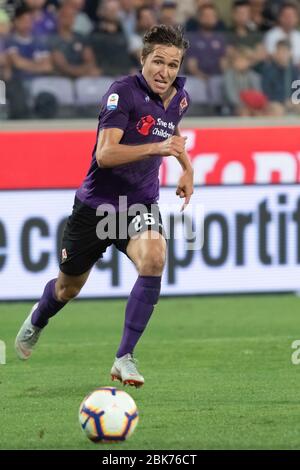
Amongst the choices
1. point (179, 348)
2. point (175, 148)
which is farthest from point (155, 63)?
point (179, 348)

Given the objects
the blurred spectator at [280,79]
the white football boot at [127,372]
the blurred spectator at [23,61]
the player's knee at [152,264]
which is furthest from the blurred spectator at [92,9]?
the white football boot at [127,372]

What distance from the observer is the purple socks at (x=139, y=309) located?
22.5 feet

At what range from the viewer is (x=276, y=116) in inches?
496

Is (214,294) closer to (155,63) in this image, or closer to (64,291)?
(64,291)

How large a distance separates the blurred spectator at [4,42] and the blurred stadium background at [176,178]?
0.05 ft

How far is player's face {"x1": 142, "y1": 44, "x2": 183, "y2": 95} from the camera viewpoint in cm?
696

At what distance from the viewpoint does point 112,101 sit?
7004 millimetres

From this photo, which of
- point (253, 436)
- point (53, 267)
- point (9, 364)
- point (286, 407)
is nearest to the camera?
point (253, 436)

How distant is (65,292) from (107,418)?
2352 mm

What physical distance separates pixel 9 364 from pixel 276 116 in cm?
532

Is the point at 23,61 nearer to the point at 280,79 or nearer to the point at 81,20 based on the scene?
the point at 81,20

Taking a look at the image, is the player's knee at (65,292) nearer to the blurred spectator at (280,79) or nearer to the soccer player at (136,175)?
the soccer player at (136,175)

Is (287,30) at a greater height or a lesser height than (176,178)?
greater

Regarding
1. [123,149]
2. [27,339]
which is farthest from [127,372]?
[27,339]
